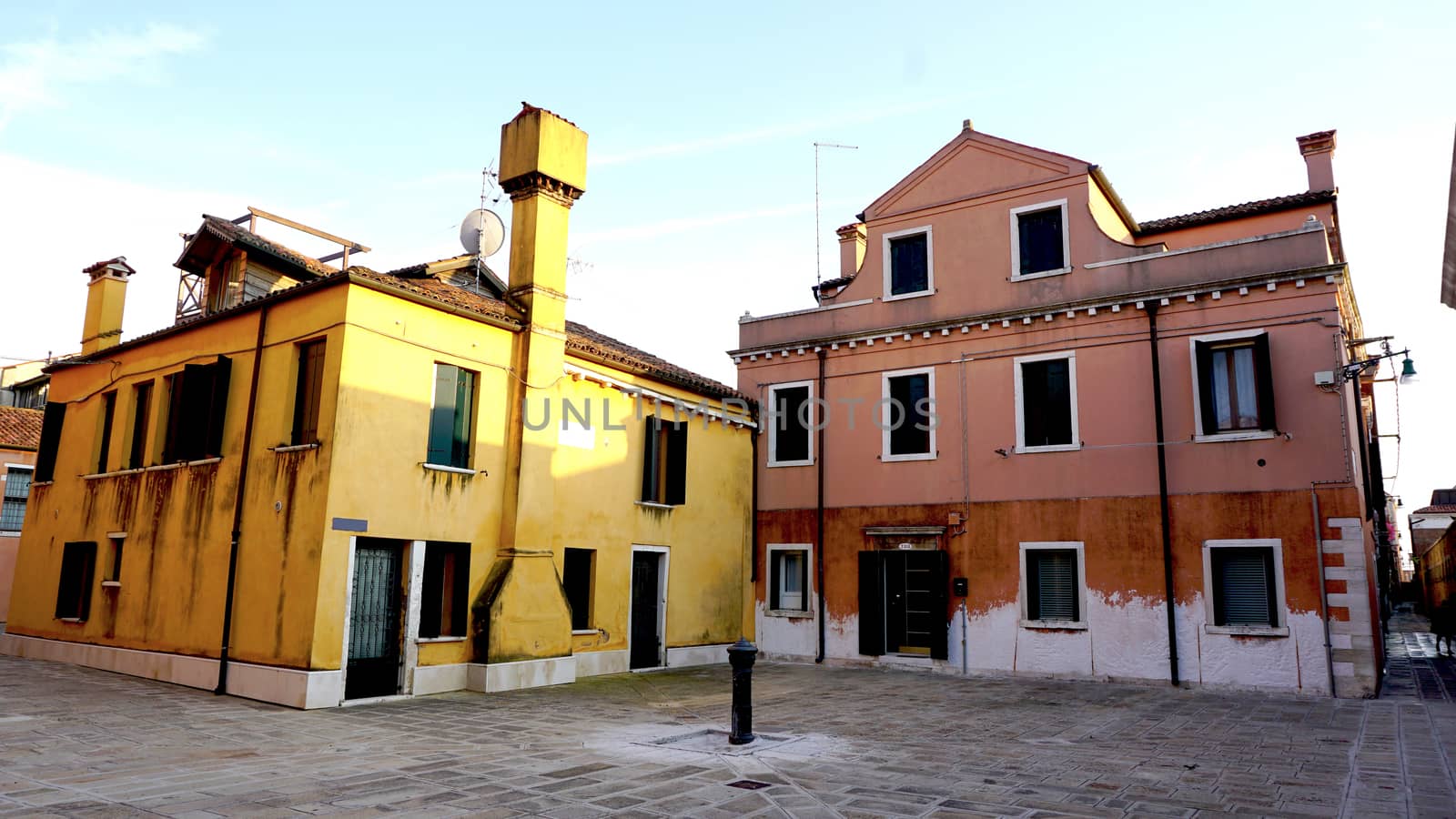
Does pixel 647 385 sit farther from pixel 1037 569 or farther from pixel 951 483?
pixel 1037 569

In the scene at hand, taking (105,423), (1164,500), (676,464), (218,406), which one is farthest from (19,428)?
(1164,500)

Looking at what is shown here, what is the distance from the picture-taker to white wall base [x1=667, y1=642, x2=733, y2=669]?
1645 cm

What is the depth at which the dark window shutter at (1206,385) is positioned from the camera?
47.6ft

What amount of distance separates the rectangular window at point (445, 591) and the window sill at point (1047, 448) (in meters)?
9.68

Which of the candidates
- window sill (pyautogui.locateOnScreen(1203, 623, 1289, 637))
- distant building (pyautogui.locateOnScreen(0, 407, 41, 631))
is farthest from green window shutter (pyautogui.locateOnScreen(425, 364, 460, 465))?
distant building (pyautogui.locateOnScreen(0, 407, 41, 631))

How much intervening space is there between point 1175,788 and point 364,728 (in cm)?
801

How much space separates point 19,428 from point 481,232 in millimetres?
18346

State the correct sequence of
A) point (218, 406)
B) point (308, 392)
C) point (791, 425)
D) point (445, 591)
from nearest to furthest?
point (308, 392), point (445, 591), point (218, 406), point (791, 425)

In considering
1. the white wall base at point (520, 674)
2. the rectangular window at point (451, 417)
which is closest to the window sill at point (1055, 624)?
the white wall base at point (520, 674)

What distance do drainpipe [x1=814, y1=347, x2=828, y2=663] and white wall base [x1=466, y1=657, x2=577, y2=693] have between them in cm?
568

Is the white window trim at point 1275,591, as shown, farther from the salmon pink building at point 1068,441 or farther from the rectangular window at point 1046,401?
the rectangular window at point 1046,401

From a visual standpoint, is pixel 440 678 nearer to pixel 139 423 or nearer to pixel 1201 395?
pixel 139 423

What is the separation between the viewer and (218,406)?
13633mm

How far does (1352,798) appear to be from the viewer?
22.3ft
